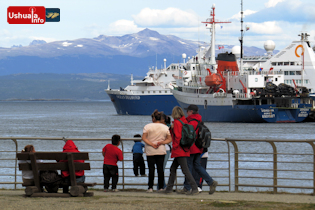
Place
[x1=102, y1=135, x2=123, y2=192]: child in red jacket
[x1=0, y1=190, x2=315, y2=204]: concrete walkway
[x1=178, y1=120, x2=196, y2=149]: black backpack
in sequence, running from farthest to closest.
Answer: [x1=102, y1=135, x2=123, y2=192]: child in red jacket
[x1=178, y1=120, x2=196, y2=149]: black backpack
[x1=0, y1=190, x2=315, y2=204]: concrete walkway

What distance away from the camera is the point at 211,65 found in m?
65.9

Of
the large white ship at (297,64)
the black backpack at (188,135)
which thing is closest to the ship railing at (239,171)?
the black backpack at (188,135)

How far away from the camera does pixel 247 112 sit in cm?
5625

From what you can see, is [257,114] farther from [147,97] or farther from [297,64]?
[147,97]

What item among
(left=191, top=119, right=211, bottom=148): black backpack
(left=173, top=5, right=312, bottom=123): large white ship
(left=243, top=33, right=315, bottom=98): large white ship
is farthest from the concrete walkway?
(left=243, top=33, right=315, bottom=98): large white ship

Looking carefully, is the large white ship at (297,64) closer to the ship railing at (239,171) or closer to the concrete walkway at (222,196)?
the ship railing at (239,171)

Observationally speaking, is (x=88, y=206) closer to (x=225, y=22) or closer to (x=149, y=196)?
(x=149, y=196)

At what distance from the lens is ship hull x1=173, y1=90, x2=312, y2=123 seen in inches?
2200

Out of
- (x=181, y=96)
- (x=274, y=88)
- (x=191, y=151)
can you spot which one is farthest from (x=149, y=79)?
(x=191, y=151)

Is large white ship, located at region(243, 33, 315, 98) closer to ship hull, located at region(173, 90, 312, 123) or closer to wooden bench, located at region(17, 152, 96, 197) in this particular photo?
ship hull, located at region(173, 90, 312, 123)

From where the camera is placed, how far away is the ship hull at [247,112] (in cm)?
5588

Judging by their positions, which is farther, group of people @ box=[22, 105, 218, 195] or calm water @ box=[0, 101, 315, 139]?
calm water @ box=[0, 101, 315, 139]

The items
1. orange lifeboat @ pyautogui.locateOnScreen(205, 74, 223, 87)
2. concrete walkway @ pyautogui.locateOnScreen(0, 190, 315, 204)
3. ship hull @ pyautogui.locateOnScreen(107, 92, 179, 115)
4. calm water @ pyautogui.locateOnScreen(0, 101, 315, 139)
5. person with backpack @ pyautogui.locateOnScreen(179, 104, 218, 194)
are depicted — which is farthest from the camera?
ship hull @ pyautogui.locateOnScreen(107, 92, 179, 115)

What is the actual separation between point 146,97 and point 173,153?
79890 millimetres
